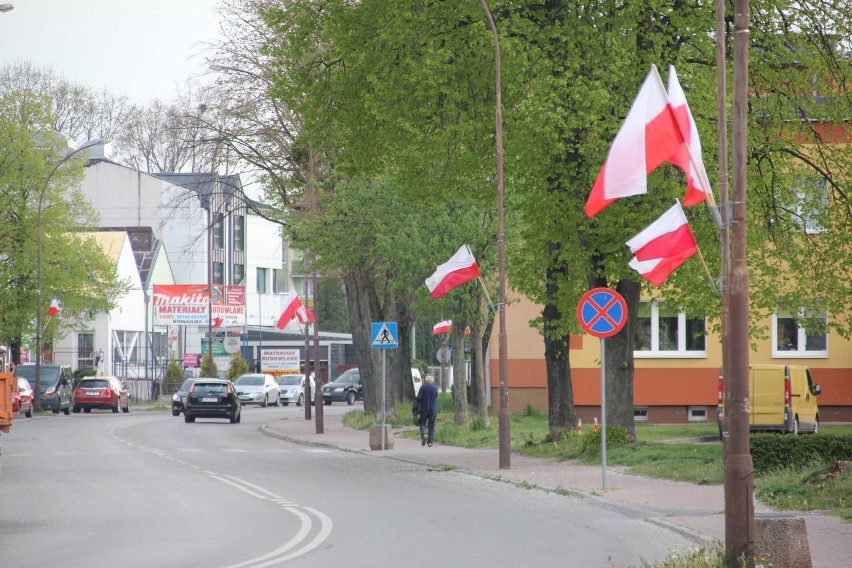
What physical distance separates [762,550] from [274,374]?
68626 mm

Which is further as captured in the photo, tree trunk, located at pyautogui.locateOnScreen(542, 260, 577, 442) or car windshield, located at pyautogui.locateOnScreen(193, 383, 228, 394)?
car windshield, located at pyautogui.locateOnScreen(193, 383, 228, 394)

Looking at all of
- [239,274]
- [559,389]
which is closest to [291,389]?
[239,274]

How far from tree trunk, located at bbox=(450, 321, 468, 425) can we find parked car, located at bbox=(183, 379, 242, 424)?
515 inches

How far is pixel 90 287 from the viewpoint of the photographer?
60562 millimetres

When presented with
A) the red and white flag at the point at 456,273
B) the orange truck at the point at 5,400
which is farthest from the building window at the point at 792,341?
the orange truck at the point at 5,400

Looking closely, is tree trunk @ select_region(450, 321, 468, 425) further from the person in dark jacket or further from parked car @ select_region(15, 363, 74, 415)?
parked car @ select_region(15, 363, 74, 415)

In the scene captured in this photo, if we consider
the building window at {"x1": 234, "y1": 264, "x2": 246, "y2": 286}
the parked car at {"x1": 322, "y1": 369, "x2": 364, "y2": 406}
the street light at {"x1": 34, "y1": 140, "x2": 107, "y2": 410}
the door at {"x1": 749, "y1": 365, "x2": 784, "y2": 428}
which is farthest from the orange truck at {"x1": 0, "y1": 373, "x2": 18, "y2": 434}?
the building window at {"x1": 234, "y1": 264, "x2": 246, "y2": 286}

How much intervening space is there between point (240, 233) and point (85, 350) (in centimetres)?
2078

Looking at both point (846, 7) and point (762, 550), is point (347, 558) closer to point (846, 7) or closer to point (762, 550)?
point (762, 550)

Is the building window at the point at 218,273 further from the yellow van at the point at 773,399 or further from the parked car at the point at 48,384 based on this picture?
the yellow van at the point at 773,399

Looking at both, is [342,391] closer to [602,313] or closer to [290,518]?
[602,313]

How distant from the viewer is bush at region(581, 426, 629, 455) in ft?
80.9

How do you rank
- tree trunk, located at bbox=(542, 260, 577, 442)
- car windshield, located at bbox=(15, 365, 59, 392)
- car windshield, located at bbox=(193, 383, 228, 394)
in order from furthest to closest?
car windshield, located at bbox=(15, 365, 59, 392), car windshield, located at bbox=(193, 383, 228, 394), tree trunk, located at bbox=(542, 260, 577, 442)

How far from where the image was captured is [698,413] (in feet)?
137
